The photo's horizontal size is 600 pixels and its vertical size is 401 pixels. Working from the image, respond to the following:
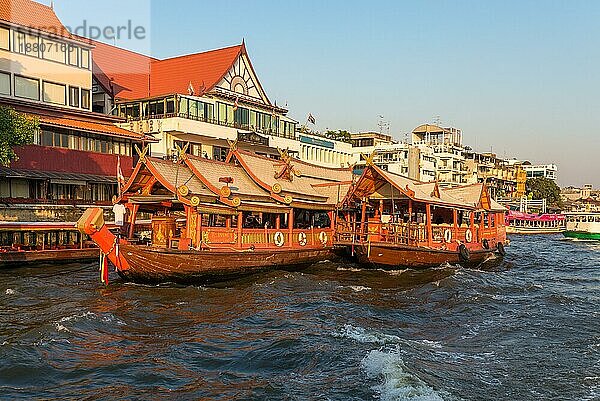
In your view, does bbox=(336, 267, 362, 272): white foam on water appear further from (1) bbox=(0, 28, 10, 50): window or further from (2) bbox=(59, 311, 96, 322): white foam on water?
(1) bbox=(0, 28, 10, 50): window

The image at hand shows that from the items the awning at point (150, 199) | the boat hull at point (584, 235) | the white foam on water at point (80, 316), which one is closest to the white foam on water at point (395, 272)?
the awning at point (150, 199)

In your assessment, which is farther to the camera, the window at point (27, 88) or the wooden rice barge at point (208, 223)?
the window at point (27, 88)

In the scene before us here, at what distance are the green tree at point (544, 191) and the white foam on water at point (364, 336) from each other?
312 ft

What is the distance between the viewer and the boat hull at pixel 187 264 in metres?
19.7

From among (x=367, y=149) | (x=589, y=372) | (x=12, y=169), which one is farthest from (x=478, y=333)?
(x=367, y=149)

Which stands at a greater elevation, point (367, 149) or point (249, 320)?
point (367, 149)

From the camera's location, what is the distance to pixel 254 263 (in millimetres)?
22281

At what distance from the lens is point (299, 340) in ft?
43.0

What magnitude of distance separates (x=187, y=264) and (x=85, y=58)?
23104 mm

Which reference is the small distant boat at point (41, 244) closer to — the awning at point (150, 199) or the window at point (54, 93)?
the awning at point (150, 199)

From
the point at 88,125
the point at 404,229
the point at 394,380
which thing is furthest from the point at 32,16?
the point at 394,380

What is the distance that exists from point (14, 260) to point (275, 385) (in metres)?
19.6

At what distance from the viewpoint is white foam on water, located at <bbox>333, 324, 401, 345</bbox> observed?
42.7ft

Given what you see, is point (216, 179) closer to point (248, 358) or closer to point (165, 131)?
point (248, 358)
